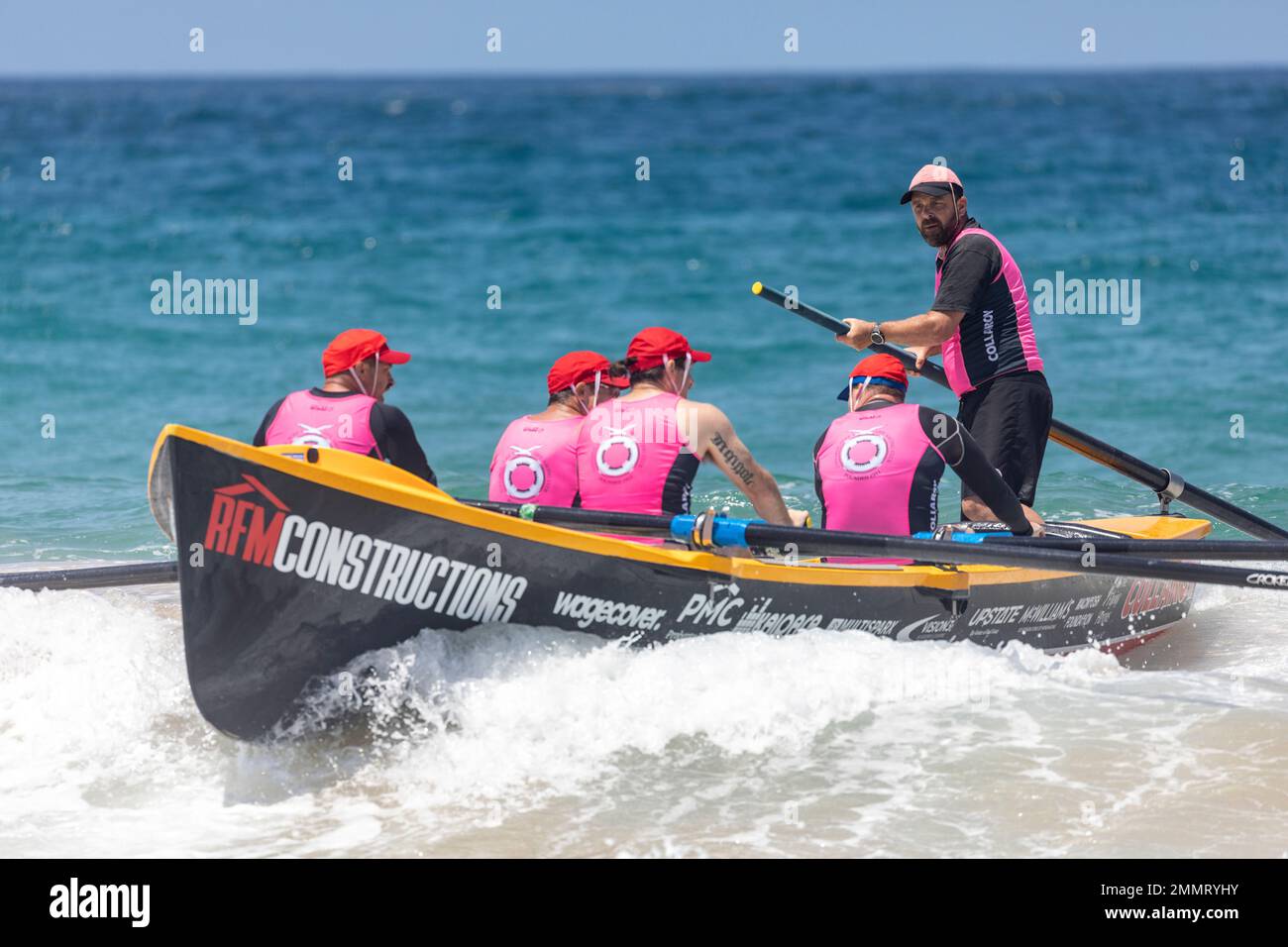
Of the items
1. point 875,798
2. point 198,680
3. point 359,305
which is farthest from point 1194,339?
point 198,680

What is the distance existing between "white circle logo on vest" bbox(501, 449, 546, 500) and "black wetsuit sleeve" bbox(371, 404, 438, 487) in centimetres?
35

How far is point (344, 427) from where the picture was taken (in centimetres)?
643

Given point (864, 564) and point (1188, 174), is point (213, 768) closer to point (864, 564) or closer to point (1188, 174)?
point (864, 564)

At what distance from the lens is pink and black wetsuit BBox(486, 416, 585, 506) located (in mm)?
6621

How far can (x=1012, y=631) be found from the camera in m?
7.23

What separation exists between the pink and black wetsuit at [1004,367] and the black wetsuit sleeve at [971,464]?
61 cm

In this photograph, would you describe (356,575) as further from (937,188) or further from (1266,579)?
(1266,579)

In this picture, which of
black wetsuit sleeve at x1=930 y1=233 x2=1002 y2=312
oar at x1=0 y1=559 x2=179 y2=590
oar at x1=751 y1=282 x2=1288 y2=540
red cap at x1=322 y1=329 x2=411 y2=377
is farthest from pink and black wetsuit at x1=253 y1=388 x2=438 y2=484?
black wetsuit sleeve at x1=930 y1=233 x2=1002 y2=312

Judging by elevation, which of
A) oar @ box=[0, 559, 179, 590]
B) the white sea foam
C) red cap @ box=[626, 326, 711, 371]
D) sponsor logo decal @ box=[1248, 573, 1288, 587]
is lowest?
the white sea foam

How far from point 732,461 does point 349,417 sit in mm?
1683

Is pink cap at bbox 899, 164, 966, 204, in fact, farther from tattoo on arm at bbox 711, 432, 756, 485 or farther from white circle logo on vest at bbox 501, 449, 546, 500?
white circle logo on vest at bbox 501, 449, 546, 500

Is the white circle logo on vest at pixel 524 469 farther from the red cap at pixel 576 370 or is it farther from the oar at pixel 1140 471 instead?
the oar at pixel 1140 471

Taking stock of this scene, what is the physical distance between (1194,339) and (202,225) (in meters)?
15.8

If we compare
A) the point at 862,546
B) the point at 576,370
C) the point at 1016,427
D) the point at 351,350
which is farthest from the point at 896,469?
the point at 351,350
